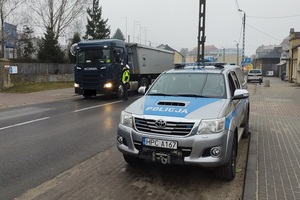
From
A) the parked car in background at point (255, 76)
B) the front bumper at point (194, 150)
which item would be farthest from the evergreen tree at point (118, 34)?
the front bumper at point (194, 150)

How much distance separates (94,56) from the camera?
1677cm

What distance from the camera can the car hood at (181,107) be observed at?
176 inches

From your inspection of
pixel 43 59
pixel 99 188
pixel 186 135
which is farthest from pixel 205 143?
pixel 43 59

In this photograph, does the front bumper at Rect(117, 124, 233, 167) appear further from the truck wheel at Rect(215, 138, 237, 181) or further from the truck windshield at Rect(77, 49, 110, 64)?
the truck windshield at Rect(77, 49, 110, 64)

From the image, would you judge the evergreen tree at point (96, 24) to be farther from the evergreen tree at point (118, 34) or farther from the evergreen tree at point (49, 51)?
the evergreen tree at point (118, 34)

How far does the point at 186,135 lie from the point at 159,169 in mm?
1269

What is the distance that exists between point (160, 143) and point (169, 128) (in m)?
0.26

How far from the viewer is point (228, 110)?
4.81m

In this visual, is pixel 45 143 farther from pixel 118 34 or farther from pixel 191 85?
pixel 118 34

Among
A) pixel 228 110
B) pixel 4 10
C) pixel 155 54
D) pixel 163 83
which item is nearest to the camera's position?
pixel 228 110

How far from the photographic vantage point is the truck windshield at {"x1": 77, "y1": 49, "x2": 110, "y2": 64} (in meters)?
16.7

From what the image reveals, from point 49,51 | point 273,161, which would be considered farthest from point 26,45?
point 273,161

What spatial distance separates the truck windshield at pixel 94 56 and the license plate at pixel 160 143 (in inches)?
496

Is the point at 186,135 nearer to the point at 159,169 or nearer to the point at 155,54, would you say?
the point at 159,169
